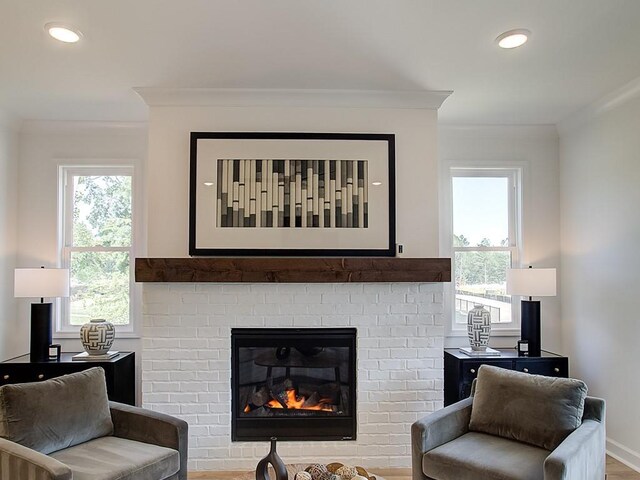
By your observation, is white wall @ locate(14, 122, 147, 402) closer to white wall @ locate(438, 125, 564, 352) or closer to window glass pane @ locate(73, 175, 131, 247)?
window glass pane @ locate(73, 175, 131, 247)

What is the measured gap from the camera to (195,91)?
122 inches

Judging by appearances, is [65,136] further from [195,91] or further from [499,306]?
[499,306]

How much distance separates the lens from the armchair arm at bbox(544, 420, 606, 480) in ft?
6.36

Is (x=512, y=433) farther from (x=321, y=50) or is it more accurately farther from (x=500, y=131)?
(x=500, y=131)

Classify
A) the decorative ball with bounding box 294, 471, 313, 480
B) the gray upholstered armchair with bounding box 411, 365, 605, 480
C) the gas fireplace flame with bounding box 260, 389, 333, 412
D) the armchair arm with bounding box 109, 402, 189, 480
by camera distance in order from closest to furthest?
the decorative ball with bounding box 294, 471, 313, 480 < the gray upholstered armchair with bounding box 411, 365, 605, 480 < the armchair arm with bounding box 109, 402, 189, 480 < the gas fireplace flame with bounding box 260, 389, 333, 412

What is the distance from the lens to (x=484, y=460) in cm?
221

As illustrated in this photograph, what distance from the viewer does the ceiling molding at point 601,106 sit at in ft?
9.90

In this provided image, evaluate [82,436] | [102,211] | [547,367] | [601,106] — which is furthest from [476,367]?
[102,211]

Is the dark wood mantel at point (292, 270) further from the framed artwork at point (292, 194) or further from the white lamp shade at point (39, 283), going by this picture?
the white lamp shade at point (39, 283)

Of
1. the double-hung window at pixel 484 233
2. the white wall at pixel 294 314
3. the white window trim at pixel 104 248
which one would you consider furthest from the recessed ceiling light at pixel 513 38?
the white window trim at pixel 104 248

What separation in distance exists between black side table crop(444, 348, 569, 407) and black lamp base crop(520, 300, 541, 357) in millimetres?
96

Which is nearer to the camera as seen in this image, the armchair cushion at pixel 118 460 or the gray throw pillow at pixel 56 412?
the armchair cushion at pixel 118 460

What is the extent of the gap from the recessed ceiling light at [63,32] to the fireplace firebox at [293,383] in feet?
6.25

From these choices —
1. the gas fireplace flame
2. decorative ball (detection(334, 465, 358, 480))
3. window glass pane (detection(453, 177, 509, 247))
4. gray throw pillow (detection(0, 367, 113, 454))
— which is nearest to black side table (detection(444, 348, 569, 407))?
the gas fireplace flame
